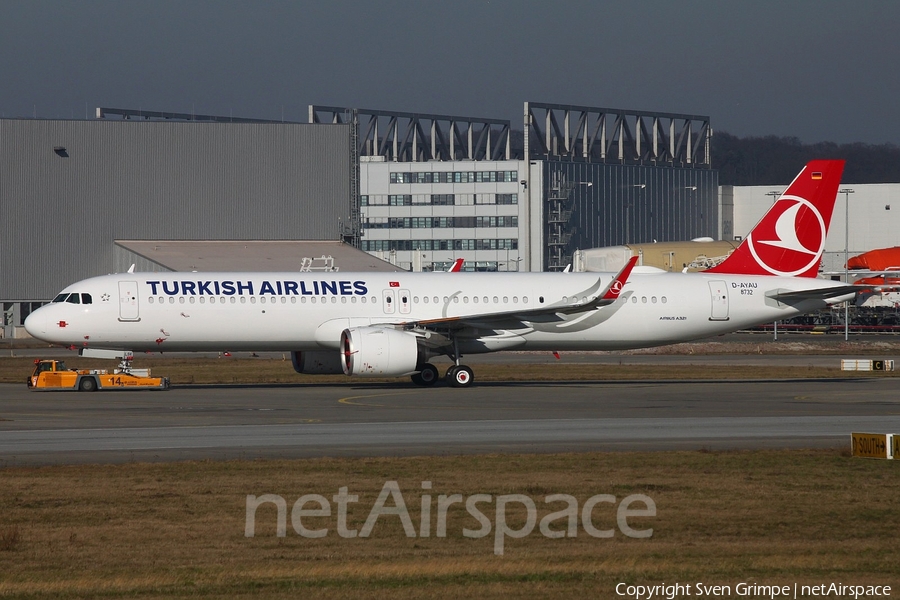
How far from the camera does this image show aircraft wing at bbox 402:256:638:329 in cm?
3644

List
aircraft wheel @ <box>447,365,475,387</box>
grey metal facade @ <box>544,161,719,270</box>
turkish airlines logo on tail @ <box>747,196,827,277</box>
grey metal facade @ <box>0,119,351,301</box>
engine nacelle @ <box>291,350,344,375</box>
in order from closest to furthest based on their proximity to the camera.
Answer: aircraft wheel @ <box>447,365,475,387</box>, engine nacelle @ <box>291,350,344,375</box>, turkish airlines logo on tail @ <box>747,196,827,277</box>, grey metal facade @ <box>0,119,351,301</box>, grey metal facade @ <box>544,161,719,270</box>

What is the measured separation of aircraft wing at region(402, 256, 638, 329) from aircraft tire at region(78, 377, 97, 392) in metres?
9.96

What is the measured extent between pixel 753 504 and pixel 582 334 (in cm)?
2407

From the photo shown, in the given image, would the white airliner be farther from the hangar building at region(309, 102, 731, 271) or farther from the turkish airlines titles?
the hangar building at region(309, 102, 731, 271)

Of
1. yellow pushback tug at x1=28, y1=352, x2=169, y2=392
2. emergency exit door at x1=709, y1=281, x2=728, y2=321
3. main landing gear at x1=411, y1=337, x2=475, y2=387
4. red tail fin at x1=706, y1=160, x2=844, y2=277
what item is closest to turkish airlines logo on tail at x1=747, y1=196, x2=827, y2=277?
red tail fin at x1=706, y1=160, x2=844, y2=277

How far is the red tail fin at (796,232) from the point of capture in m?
40.8

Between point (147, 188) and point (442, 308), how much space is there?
47812 mm

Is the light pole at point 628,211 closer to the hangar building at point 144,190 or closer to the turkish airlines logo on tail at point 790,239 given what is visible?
the hangar building at point 144,190

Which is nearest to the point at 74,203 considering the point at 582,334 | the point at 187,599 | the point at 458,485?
the point at 582,334

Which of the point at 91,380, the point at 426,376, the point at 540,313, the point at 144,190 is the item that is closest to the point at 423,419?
the point at 540,313

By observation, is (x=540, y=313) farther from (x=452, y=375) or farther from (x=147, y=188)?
(x=147, y=188)

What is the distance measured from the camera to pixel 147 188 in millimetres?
80250

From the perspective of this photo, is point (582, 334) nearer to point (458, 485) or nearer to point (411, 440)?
point (411, 440)

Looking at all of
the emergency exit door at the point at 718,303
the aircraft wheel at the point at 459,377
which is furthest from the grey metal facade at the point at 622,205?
the aircraft wheel at the point at 459,377
